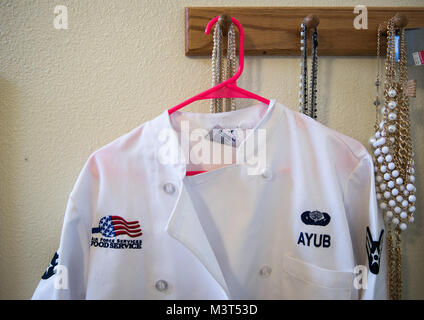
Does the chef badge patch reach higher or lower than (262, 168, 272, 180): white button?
lower

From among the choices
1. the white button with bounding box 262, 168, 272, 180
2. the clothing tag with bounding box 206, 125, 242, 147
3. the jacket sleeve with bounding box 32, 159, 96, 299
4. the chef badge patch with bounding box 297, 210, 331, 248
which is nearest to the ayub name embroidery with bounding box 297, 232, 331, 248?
the chef badge patch with bounding box 297, 210, 331, 248

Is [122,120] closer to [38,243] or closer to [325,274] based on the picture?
[38,243]

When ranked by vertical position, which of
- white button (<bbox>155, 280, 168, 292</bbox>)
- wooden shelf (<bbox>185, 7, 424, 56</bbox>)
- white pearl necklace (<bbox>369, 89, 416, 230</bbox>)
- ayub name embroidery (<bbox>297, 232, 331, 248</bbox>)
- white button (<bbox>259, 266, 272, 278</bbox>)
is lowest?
white button (<bbox>155, 280, 168, 292</bbox>)

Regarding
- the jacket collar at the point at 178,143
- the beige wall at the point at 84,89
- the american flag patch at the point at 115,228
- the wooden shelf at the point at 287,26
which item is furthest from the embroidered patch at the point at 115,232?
the wooden shelf at the point at 287,26

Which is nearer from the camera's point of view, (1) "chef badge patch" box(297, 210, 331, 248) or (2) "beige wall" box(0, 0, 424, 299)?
(1) "chef badge patch" box(297, 210, 331, 248)

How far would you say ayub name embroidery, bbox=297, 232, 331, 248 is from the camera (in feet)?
1.81

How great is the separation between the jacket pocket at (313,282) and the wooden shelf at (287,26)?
1.66ft

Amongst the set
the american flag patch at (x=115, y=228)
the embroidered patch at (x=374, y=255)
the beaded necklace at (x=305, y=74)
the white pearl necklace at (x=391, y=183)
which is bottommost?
the embroidered patch at (x=374, y=255)

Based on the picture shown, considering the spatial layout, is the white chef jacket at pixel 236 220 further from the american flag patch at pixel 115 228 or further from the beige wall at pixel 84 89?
→ the beige wall at pixel 84 89

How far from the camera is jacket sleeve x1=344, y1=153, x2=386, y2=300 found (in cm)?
53

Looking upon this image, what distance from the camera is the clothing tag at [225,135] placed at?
2.08ft

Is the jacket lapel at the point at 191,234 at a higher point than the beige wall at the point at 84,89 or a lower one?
lower

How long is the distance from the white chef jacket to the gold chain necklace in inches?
2.9

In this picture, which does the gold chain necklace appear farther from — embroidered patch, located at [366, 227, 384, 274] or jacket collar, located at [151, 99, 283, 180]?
jacket collar, located at [151, 99, 283, 180]
